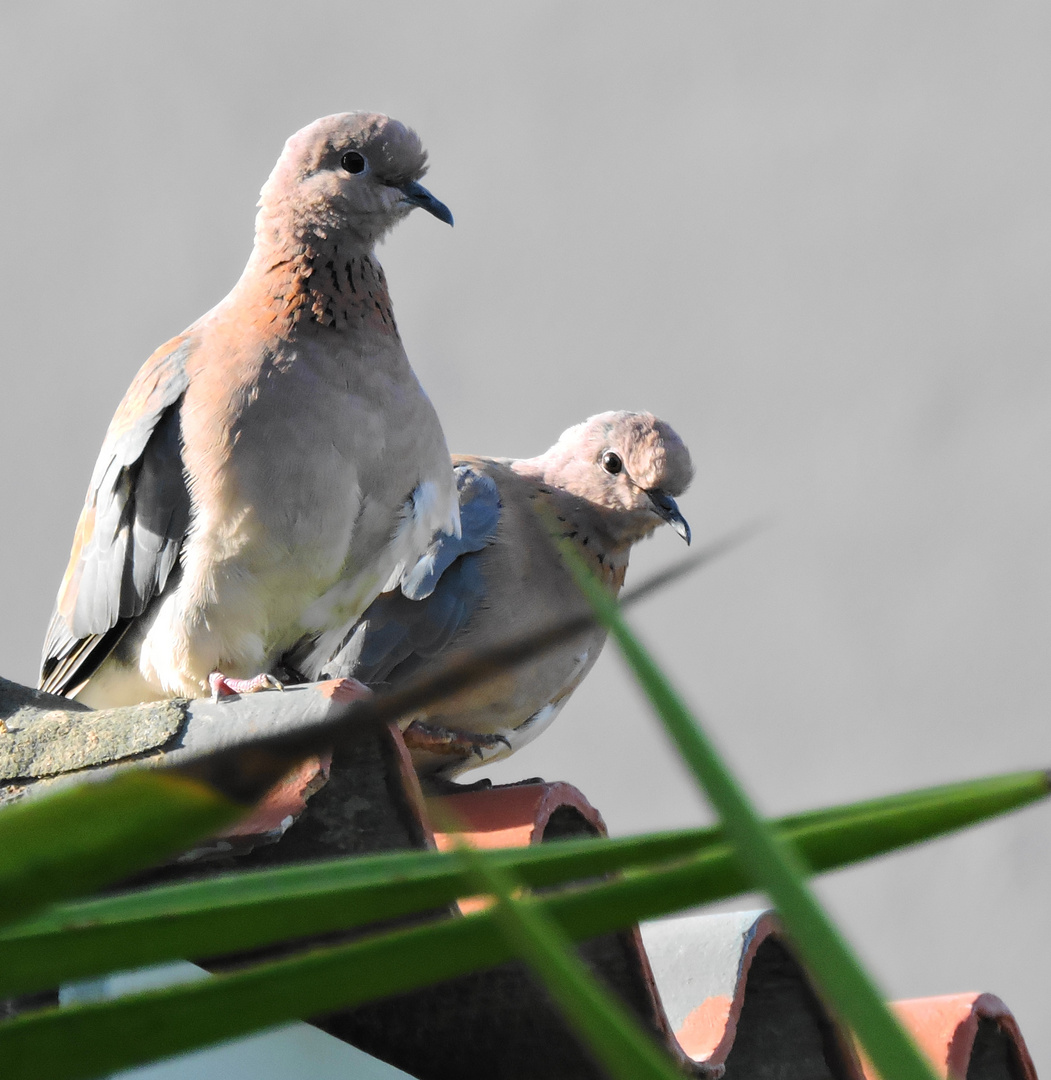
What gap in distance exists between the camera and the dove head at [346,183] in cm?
333

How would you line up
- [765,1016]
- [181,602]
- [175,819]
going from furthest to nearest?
[181,602]
[765,1016]
[175,819]

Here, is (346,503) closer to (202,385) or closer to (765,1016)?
(202,385)

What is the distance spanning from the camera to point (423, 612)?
4.00 m

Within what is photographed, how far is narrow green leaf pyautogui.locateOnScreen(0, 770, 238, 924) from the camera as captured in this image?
34 cm

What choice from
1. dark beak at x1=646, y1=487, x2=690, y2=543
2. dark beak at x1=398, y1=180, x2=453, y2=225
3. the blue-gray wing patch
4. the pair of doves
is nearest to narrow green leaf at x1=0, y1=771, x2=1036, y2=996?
the pair of doves

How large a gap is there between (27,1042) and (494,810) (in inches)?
76.6

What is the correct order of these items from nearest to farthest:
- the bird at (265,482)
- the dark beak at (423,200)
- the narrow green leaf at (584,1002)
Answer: the narrow green leaf at (584,1002) < the bird at (265,482) < the dark beak at (423,200)

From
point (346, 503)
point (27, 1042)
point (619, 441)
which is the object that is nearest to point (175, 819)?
point (27, 1042)

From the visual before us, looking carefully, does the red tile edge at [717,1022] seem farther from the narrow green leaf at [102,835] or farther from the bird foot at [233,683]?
the narrow green leaf at [102,835]

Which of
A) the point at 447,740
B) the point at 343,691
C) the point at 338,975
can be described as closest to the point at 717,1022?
the point at 343,691

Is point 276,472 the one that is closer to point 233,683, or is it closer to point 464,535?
point 233,683

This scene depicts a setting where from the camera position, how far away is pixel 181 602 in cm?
303

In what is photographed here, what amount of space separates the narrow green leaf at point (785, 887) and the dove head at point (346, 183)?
3.08 m

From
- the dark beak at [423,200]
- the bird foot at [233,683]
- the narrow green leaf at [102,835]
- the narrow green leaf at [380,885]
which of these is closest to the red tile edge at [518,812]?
the bird foot at [233,683]
